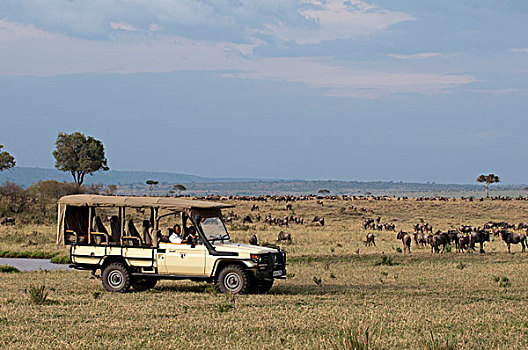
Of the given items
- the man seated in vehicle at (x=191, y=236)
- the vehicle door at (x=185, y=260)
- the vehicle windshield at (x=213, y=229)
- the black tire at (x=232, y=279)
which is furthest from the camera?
the vehicle windshield at (x=213, y=229)

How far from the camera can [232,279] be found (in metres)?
17.3

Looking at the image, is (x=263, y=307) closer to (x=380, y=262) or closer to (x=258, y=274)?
(x=258, y=274)

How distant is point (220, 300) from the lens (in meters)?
16.2

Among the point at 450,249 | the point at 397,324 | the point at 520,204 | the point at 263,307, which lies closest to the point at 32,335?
the point at 263,307

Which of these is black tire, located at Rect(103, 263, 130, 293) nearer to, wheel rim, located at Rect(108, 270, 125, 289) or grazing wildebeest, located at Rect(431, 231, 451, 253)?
wheel rim, located at Rect(108, 270, 125, 289)

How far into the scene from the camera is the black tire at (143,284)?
1852 cm

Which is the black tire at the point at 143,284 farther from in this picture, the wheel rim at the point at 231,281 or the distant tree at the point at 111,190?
A: the distant tree at the point at 111,190

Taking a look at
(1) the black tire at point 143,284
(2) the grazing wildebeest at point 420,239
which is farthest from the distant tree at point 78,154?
(1) the black tire at point 143,284

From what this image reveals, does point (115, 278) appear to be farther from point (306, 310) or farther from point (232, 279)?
point (306, 310)

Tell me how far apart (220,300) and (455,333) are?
19.7 feet

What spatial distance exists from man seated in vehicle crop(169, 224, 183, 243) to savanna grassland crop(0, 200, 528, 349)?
4.60 ft

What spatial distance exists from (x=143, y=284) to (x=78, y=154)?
7805 cm

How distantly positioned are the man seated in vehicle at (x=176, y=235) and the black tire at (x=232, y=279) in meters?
1.44

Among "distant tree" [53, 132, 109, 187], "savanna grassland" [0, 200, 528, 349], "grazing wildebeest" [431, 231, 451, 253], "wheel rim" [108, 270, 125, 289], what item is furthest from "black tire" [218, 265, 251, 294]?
"distant tree" [53, 132, 109, 187]
